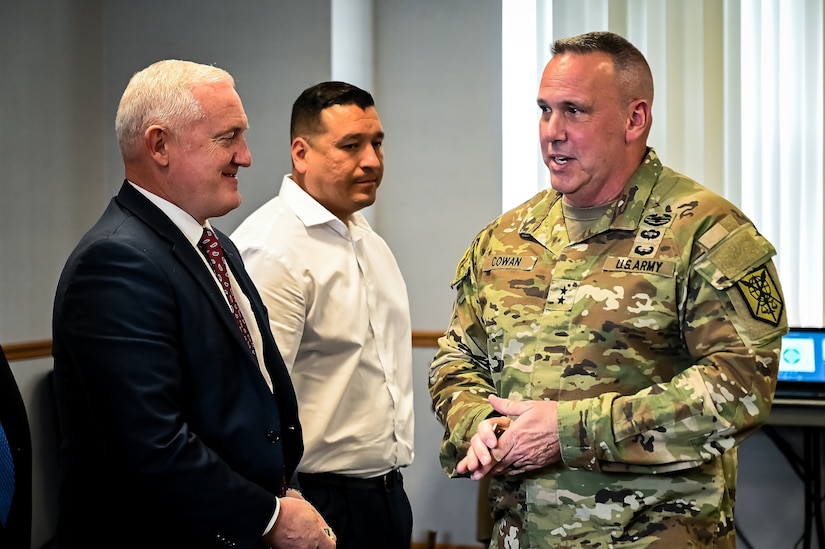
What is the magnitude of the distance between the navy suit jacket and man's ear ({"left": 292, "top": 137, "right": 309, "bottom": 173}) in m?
0.91

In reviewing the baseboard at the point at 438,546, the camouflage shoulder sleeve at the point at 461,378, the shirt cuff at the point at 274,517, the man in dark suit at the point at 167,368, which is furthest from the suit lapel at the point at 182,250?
the baseboard at the point at 438,546

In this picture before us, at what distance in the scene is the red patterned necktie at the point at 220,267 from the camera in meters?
1.63

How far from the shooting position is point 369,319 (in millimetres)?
2318

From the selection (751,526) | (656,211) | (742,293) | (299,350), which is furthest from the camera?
(751,526)

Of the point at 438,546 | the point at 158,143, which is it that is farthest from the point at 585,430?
the point at 438,546

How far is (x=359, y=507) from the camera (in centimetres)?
222

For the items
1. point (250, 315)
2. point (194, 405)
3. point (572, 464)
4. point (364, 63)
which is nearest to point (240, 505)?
point (194, 405)

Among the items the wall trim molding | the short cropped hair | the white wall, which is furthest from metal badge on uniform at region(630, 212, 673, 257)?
the wall trim molding

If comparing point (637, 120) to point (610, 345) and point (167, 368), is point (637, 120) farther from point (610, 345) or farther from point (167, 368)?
point (167, 368)

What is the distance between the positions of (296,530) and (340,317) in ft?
2.51

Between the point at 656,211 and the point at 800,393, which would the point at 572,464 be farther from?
the point at 800,393

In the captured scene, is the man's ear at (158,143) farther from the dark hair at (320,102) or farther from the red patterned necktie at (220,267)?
the dark hair at (320,102)

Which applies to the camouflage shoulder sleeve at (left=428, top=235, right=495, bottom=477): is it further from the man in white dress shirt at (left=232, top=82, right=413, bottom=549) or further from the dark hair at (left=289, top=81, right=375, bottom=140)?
the dark hair at (left=289, top=81, right=375, bottom=140)

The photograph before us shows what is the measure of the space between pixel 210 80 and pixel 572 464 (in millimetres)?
931
